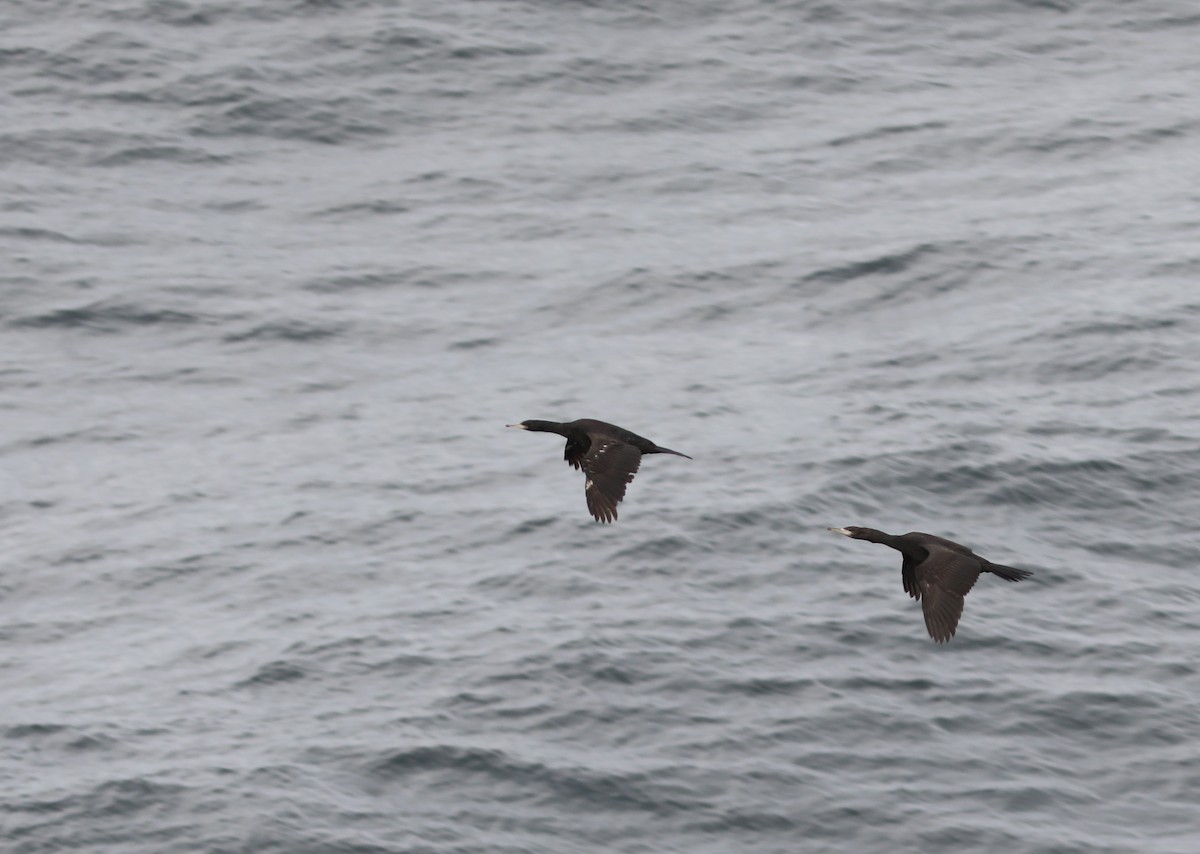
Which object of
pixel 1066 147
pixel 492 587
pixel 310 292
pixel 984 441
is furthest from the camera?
pixel 1066 147

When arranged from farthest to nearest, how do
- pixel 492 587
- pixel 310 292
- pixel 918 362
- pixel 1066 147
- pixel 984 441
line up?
1. pixel 1066 147
2. pixel 310 292
3. pixel 918 362
4. pixel 984 441
5. pixel 492 587

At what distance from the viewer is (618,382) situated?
3453cm

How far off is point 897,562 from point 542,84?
16183 millimetres

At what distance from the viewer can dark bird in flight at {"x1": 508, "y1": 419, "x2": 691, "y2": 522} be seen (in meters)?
20.5

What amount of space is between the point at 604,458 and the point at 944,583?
3.23m

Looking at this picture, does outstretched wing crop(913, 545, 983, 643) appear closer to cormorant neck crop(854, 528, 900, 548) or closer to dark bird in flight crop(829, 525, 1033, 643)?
dark bird in flight crop(829, 525, 1033, 643)

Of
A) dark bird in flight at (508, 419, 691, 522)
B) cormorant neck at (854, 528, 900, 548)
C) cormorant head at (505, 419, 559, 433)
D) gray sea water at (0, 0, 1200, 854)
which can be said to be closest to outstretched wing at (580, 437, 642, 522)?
dark bird in flight at (508, 419, 691, 522)

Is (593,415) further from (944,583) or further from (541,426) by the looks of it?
(944,583)

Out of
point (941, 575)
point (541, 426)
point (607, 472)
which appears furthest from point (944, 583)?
point (541, 426)

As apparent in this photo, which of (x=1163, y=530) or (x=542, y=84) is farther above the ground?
(x=542, y=84)

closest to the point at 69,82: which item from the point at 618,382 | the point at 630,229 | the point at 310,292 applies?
the point at 310,292

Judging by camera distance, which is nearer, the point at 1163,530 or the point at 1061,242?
the point at 1163,530

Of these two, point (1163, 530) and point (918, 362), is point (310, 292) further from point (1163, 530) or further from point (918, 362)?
point (1163, 530)

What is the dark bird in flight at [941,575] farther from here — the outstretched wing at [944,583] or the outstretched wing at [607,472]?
the outstretched wing at [607,472]
